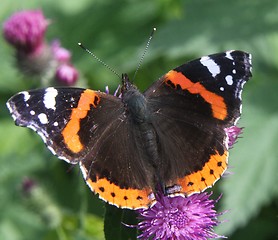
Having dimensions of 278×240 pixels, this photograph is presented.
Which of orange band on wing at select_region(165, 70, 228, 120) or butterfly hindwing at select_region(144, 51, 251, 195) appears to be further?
orange band on wing at select_region(165, 70, 228, 120)

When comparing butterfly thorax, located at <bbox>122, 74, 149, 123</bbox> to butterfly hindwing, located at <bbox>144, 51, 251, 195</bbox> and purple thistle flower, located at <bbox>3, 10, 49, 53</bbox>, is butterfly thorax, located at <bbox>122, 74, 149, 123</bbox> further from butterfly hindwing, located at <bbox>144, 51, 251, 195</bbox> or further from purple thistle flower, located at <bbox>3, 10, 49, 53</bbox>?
purple thistle flower, located at <bbox>3, 10, 49, 53</bbox>

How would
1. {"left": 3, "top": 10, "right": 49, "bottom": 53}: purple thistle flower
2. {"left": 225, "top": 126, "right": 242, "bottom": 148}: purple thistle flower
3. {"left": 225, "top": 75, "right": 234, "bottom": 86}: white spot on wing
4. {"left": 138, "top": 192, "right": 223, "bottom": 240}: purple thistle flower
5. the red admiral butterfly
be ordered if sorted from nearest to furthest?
the red admiral butterfly, {"left": 138, "top": 192, "right": 223, "bottom": 240}: purple thistle flower, {"left": 225, "top": 75, "right": 234, "bottom": 86}: white spot on wing, {"left": 225, "top": 126, "right": 242, "bottom": 148}: purple thistle flower, {"left": 3, "top": 10, "right": 49, "bottom": 53}: purple thistle flower

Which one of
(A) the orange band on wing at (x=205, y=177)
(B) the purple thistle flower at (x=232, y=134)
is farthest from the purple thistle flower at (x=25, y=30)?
(A) the orange band on wing at (x=205, y=177)

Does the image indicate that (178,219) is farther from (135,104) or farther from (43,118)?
(43,118)

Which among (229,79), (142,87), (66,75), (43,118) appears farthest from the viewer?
(142,87)

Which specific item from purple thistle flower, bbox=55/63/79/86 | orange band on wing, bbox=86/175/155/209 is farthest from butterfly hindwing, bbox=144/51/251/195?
purple thistle flower, bbox=55/63/79/86

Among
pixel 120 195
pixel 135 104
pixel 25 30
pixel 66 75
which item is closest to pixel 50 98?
pixel 135 104

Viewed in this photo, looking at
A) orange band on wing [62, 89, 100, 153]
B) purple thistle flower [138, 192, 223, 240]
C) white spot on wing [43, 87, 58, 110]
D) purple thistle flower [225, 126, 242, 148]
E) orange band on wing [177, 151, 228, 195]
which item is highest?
white spot on wing [43, 87, 58, 110]

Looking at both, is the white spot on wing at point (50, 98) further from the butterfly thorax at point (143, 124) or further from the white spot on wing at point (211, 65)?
the white spot on wing at point (211, 65)
